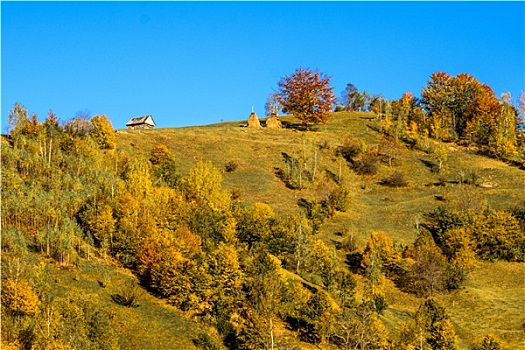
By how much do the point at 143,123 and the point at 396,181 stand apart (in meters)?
56.4

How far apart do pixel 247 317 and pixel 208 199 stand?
25.5 meters

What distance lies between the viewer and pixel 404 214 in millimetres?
93688

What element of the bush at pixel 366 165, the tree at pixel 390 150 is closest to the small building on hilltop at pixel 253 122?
the tree at pixel 390 150

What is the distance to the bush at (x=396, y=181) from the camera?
10700cm

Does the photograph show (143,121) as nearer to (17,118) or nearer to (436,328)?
(17,118)

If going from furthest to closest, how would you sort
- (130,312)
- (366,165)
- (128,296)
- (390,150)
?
1. (390,150)
2. (366,165)
3. (128,296)
4. (130,312)

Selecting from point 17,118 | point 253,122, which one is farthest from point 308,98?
point 17,118

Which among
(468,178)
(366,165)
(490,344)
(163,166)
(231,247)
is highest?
(366,165)

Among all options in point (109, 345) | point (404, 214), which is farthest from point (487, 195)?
point (109, 345)

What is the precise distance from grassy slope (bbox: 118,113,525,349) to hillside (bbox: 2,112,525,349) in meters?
0.36

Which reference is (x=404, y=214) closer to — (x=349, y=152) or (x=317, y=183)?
(x=317, y=183)

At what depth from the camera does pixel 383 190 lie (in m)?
106

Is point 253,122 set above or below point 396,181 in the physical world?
above

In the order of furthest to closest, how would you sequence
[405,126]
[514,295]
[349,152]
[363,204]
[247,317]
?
[405,126] → [349,152] → [363,204] → [514,295] → [247,317]
